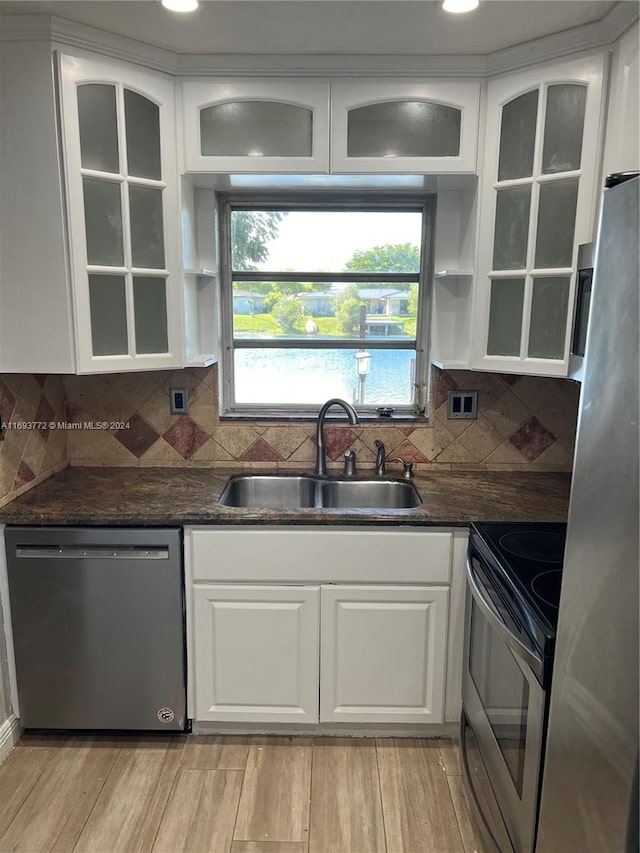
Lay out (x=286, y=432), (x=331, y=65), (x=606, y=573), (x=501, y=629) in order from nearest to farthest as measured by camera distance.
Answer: (x=606, y=573) → (x=501, y=629) → (x=331, y=65) → (x=286, y=432)

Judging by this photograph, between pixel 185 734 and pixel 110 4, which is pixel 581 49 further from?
pixel 185 734

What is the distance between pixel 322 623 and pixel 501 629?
73 cm

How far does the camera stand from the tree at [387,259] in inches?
98.0

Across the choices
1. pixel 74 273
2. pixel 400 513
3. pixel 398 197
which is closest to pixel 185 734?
pixel 400 513

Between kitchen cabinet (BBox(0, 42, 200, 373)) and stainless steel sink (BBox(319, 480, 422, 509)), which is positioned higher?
kitchen cabinet (BBox(0, 42, 200, 373))

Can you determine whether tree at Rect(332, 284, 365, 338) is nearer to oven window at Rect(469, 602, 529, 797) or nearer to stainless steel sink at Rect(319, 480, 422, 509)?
stainless steel sink at Rect(319, 480, 422, 509)

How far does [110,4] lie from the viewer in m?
1.66

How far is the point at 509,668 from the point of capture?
4.88 feet

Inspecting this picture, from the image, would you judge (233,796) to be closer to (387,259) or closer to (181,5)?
(387,259)

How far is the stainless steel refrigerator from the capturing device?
0.80m

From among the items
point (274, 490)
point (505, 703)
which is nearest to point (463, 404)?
point (274, 490)

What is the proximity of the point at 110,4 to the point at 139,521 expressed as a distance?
1563 mm

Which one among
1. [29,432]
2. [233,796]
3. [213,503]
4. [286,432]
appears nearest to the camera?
[233,796]

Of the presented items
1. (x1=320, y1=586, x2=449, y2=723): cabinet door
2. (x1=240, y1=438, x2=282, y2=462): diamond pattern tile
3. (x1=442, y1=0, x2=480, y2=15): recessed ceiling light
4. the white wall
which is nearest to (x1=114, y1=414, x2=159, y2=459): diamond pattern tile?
(x1=240, y1=438, x2=282, y2=462): diamond pattern tile
